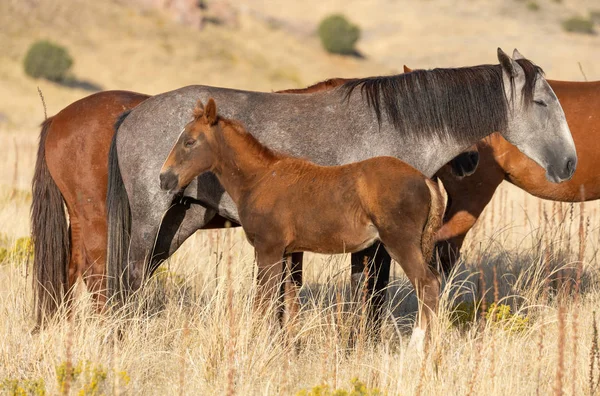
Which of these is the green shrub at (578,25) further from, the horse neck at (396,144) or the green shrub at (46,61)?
the horse neck at (396,144)

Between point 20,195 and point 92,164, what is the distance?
5889mm

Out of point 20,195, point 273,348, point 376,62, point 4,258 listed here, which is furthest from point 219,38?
point 273,348

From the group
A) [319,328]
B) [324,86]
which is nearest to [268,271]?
[319,328]

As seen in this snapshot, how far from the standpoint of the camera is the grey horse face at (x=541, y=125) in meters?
5.25

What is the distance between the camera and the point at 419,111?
17.3 ft

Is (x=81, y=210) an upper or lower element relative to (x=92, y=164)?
lower

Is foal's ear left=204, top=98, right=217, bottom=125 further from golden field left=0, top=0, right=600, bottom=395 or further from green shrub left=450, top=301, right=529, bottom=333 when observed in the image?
green shrub left=450, top=301, right=529, bottom=333

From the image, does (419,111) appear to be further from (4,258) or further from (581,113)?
(4,258)

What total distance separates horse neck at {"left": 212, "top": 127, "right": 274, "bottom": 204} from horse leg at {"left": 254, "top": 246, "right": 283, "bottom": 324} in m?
0.50

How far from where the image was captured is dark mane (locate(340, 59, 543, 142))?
5.27 metres

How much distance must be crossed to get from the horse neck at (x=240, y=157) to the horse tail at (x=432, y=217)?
1141 mm

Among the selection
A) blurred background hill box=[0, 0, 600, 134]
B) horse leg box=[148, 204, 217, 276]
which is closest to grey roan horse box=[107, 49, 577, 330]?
horse leg box=[148, 204, 217, 276]

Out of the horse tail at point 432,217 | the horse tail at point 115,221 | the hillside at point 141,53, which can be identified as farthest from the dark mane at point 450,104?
the hillside at point 141,53

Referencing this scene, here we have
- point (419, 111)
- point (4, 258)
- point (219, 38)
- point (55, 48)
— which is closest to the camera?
point (419, 111)
